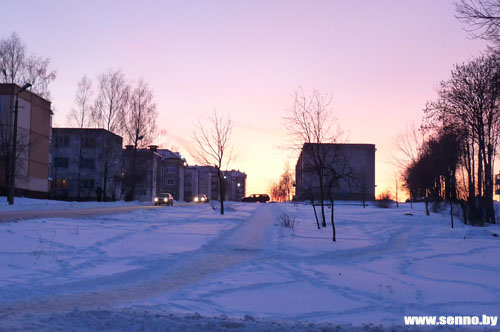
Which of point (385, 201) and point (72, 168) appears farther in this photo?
point (72, 168)

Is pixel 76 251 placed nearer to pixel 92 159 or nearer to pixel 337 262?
pixel 337 262

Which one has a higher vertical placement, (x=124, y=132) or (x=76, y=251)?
(x=124, y=132)

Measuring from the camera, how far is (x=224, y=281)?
9.55 metres

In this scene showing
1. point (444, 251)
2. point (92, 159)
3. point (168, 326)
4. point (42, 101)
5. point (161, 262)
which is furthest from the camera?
point (92, 159)

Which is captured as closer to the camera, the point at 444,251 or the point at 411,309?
the point at 411,309

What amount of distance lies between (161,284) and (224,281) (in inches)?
49.8

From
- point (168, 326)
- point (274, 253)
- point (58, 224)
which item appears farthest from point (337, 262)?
point (58, 224)

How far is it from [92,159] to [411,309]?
66431 mm

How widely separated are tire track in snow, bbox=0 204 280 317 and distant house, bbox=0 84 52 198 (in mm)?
35413

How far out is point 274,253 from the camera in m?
14.1

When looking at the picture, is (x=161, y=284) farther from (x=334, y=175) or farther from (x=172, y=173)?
(x=172, y=173)

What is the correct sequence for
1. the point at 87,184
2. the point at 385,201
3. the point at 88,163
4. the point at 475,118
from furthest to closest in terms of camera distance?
the point at 87,184
the point at 88,163
the point at 385,201
the point at 475,118

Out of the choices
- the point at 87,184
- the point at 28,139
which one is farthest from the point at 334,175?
the point at 87,184

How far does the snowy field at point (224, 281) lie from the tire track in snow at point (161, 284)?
0.03 metres
